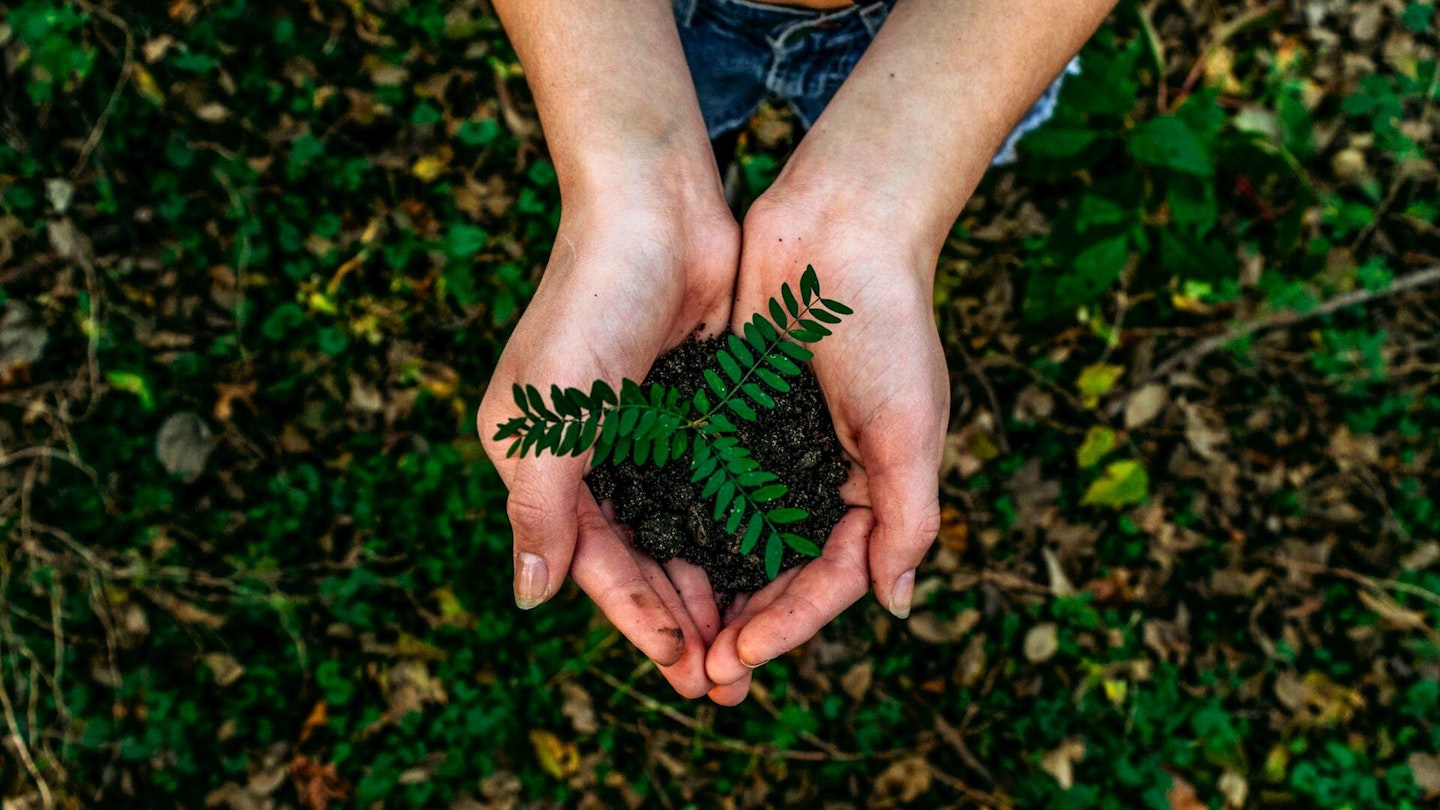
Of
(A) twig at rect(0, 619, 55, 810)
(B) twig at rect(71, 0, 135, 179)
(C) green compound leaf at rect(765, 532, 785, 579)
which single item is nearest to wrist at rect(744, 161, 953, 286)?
(C) green compound leaf at rect(765, 532, 785, 579)

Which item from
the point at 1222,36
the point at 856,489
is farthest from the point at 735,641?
the point at 1222,36

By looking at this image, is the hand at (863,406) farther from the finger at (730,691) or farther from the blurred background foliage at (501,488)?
the blurred background foliage at (501,488)

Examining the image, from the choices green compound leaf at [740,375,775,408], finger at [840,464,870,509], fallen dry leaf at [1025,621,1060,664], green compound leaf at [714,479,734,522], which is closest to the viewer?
green compound leaf at [714,479,734,522]

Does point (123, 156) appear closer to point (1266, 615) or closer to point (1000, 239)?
point (1000, 239)

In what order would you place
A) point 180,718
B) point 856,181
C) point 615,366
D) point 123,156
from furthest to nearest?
point 123,156 → point 180,718 → point 856,181 → point 615,366

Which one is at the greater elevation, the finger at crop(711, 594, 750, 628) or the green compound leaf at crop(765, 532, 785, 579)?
the green compound leaf at crop(765, 532, 785, 579)

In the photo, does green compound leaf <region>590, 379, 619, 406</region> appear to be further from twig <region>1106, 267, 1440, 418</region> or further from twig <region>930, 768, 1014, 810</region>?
twig <region>1106, 267, 1440, 418</region>

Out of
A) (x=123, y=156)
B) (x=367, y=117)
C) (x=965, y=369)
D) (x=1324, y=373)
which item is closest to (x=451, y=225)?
(x=367, y=117)

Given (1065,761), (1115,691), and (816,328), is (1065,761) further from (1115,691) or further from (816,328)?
(816,328)
